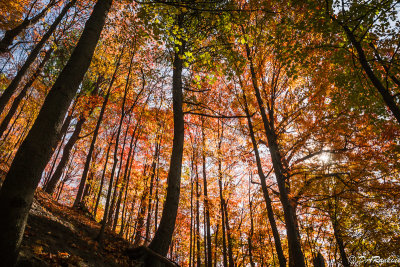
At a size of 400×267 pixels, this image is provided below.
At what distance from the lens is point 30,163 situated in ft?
6.50

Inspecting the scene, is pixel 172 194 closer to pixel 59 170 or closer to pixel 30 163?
pixel 30 163

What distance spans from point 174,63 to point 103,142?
13099 mm

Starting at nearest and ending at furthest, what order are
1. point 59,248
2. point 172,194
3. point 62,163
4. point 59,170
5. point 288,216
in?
point 59,248 < point 172,194 < point 288,216 < point 59,170 < point 62,163

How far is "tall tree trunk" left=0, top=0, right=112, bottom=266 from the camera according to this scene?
1.82 metres

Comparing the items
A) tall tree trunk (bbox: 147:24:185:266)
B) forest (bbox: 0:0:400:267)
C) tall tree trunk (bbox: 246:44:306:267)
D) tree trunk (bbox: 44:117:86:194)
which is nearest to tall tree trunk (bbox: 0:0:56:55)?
forest (bbox: 0:0:400:267)

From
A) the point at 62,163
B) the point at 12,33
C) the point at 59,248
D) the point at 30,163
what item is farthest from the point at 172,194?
the point at 62,163

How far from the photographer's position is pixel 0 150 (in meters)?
8.88

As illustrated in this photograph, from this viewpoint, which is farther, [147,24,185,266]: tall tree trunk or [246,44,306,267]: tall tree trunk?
[246,44,306,267]: tall tree trunk

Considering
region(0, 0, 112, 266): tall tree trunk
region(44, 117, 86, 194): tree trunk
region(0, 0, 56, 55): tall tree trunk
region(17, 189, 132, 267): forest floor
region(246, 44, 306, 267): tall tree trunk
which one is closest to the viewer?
region(0, 0, 112, 266): tall tree trunk

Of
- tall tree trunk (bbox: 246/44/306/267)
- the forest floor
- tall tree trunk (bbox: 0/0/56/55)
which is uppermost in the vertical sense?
tall tree trunk (bbox: 0/0/56/55)

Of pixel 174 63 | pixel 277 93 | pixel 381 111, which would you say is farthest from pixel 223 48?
pixel 381 111

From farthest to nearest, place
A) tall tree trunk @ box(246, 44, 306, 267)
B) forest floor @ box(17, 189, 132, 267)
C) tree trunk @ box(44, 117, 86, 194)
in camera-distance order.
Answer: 1. tree trunk @ box(44, 117, 86, 194)
2. tall tree trunk @ box(246, 44, 306, 267)
3. forest floor @ box(17, 189, 132, 267)

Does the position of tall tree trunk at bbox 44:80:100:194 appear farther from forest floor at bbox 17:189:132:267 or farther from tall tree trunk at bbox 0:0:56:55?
forest floor at bbox 17:189:132:267

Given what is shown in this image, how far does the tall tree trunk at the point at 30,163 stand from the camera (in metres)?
1.82
